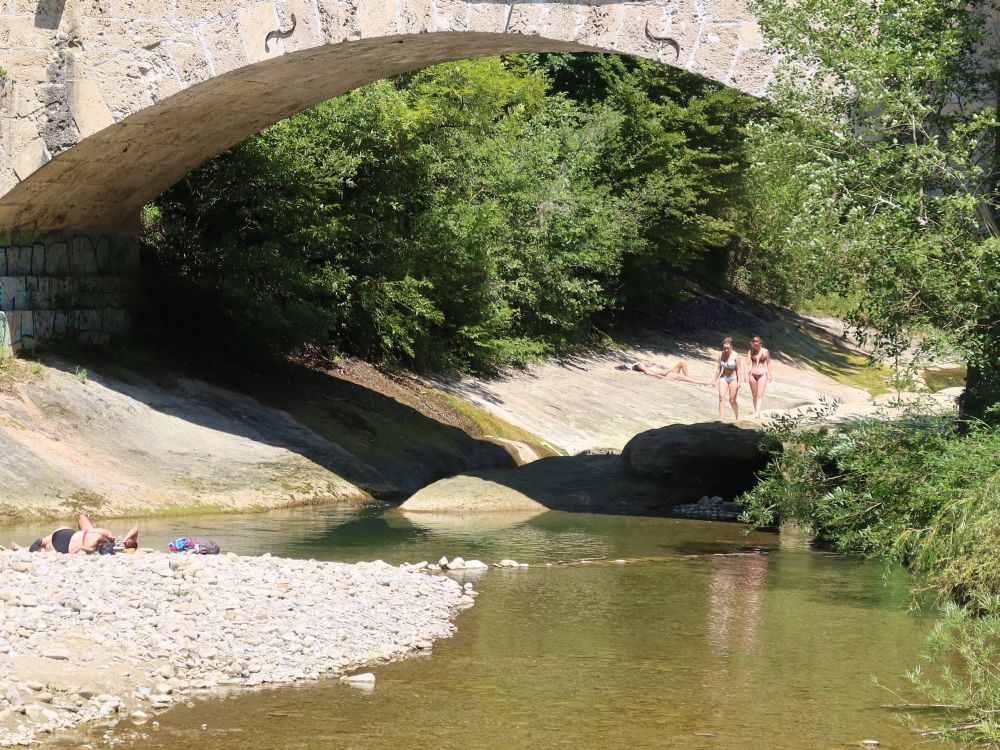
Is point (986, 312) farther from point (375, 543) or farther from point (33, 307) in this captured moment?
point (33, 307)

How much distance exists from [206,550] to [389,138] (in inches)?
367

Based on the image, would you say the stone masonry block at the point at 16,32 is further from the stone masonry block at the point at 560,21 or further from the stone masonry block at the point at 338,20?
the stone masonry block at the point at 560,21

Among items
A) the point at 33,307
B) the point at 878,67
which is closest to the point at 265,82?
the point at 33,307

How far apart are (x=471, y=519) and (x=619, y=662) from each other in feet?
20.0

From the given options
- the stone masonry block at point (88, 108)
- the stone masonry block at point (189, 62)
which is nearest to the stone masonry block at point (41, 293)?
the stone masonry block at point (88, 108)

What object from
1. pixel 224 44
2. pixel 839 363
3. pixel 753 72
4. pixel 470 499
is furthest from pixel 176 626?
pixel 839 363

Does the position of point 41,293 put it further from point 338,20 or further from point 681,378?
point 681,378

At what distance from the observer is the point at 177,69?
532 inches

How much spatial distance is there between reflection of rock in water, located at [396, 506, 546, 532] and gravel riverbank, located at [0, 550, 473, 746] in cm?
344

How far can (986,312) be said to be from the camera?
9.81 m

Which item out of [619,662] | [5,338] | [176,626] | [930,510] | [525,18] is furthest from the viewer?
[5,338]

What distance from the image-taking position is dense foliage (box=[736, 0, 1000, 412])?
9.85 meters

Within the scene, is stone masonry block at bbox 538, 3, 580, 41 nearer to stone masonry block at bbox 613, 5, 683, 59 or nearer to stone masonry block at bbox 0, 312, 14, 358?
stone masonry block at bbox 613, 5, 683, 59

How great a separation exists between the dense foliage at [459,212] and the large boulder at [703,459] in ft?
15.9
